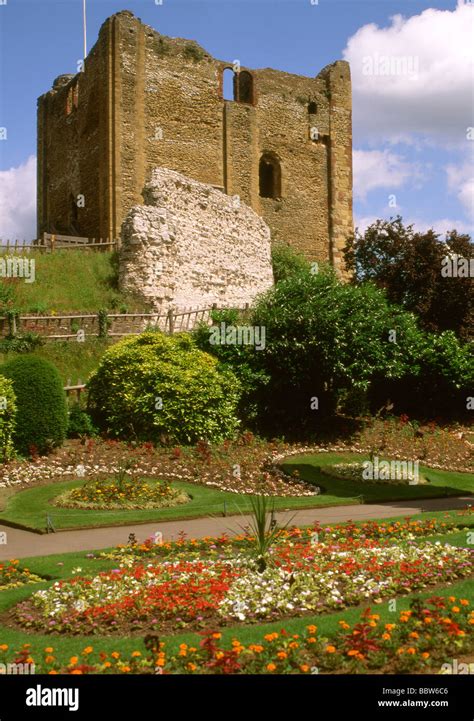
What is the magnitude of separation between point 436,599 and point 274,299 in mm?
16196

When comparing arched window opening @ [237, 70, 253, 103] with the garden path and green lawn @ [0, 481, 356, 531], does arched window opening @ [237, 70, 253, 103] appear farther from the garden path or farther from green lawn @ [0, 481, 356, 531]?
the garden path

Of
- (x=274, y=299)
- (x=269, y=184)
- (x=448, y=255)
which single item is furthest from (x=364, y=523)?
(x=269, y=184)

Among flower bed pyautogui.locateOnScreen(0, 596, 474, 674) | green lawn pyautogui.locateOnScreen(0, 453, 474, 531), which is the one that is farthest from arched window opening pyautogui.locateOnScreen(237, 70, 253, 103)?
flower bed pyautogui.locateOnScreen(0, 596, 474, 674)

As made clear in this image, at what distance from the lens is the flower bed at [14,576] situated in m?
8.74

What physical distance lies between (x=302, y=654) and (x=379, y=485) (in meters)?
10.6

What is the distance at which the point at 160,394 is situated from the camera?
1875 centimetres

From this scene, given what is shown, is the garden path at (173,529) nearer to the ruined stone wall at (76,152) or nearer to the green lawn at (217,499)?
the green lawn at (217,499)

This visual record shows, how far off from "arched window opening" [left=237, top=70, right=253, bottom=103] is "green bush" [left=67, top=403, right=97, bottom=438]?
1029 inches

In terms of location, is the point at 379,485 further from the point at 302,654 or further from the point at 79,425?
the point at 302,654

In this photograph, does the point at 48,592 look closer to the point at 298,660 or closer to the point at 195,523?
the point at 298,660

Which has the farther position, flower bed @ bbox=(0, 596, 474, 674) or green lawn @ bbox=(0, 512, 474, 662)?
green lawn @ bbox=(0, 512, 474, 662)

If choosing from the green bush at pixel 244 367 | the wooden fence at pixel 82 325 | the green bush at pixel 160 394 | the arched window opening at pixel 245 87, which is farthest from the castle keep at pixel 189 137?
the green bush at pixel 160 394

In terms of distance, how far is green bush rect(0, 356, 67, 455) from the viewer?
55.5ft

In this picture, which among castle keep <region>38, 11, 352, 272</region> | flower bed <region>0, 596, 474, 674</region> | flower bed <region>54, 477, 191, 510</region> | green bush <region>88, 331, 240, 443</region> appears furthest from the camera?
castle keep <region>38, 11, 352, 272</region>
